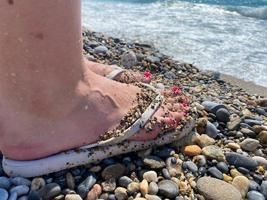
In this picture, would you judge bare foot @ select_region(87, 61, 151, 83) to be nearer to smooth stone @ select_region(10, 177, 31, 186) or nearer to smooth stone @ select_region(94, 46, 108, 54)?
smooth stone @ select_region(10, 177, 31, 186)

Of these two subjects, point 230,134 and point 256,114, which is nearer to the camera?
point 230,134

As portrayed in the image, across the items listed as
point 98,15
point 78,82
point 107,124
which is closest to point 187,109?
point 107,124

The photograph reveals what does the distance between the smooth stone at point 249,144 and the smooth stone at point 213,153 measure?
162mm

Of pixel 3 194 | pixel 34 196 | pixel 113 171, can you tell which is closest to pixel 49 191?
pixel 34 196

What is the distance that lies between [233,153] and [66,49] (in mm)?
888

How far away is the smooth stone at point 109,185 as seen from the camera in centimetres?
157

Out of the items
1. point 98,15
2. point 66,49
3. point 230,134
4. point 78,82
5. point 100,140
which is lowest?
point 98,15

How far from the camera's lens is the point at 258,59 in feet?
14.1

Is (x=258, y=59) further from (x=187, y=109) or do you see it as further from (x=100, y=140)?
(x=100, y=140)

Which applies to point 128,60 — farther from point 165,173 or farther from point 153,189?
point 153,189

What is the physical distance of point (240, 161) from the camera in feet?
6.14

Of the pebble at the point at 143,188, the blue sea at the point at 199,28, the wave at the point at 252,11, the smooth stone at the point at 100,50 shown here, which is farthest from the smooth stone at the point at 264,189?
the wave at the point at 252,11

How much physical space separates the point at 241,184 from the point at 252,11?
568 centimetres

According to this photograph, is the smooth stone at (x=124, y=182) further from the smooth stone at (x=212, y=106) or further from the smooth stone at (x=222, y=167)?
the smooth stone at (x=212, y=106)
